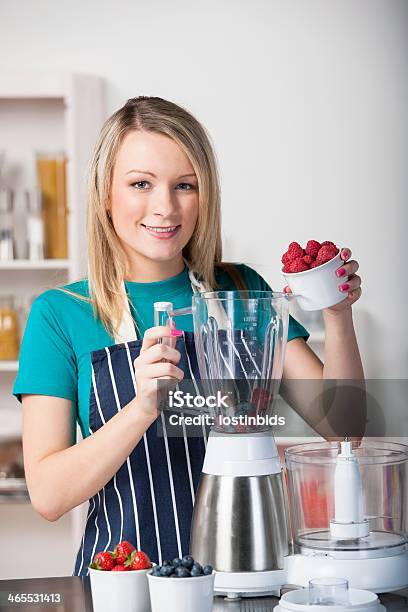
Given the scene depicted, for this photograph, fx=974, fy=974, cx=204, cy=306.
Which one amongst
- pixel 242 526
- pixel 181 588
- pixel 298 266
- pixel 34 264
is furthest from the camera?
pixel 34 264

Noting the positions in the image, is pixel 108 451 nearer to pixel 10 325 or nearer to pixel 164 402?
pixel 164 402

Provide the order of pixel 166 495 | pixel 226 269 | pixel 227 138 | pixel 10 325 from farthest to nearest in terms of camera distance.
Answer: pixel 227 138
pixel 10 325
pixel 226 269
pixel 166 495

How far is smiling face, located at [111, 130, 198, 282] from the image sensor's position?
135 cm

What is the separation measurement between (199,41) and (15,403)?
4.20 ft

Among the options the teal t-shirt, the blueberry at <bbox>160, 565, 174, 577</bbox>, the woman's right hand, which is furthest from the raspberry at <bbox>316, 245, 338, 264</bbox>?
the blueberry at <bbox>160, 565, 174, 577</bbox>

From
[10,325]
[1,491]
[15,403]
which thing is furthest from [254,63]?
[1,491]

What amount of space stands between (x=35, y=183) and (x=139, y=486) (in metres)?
1.85

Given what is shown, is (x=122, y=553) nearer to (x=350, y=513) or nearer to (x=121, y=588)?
(x=121, y=588)

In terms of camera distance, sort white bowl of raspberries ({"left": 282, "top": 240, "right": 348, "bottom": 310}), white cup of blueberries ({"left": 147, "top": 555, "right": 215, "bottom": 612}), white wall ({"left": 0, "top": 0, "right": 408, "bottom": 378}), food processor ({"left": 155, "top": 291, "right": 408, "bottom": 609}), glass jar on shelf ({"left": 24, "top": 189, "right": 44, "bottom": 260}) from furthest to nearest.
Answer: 1. white wall ({"left": 0, "top": 0, "right": 408, "bottom": 378})
2. glass jar on shelf ({"left": 24, "top": 189, "right": 44, "bottom": 260})
3. white bowl of raspberries ({"left": 282, "top": 240, "right": 348, "bottom": 310})
4. food processor ({"left": 155, "top": 291, "right": 408, "bottom": 609})
5. white cup of blueberries ({"left": 147, "top": 555, "right": 215, "bottom": 612})

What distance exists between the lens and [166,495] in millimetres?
1335

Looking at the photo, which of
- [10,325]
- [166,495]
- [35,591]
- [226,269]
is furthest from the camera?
[10,325]

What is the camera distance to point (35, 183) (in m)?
3.02

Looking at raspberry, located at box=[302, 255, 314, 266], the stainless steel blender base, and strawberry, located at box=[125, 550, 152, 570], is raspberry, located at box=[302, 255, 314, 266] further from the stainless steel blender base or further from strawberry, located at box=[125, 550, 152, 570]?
strawberry, located at box=[125, 550, 152, 570]

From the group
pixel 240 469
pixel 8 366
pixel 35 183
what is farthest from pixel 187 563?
pixel 35 183
